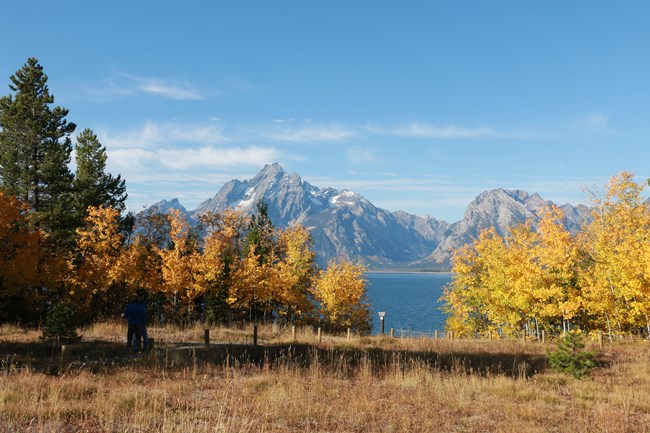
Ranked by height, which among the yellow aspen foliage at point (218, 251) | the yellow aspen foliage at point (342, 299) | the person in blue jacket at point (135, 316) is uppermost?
the yellow aspen foliage at point (218, 251)

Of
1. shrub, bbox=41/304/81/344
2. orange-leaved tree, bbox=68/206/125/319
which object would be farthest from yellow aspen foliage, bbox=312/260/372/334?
shrub, bbox=41/304/81/344

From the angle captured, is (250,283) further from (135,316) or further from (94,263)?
(135,316)

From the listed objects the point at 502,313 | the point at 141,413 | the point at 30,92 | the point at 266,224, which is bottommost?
the point at 502,313

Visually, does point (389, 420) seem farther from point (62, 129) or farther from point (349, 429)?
point (62, 129)

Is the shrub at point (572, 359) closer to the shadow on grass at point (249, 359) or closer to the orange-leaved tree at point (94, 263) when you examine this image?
the shadow on grass at point (249, 359)

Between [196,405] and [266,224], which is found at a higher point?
[266,224]

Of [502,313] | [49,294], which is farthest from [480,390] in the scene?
[49,294]

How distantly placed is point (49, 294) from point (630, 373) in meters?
37.5

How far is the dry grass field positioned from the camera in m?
8.62

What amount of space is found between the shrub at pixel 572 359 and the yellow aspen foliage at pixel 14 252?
28.8 meters

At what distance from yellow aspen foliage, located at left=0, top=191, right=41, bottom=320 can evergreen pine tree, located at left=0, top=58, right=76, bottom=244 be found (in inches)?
207

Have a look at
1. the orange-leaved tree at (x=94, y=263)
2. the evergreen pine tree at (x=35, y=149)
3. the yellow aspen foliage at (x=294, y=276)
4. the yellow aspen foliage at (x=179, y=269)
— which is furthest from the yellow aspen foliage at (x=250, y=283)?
the evergreen pine tree at (x=35, y=149)

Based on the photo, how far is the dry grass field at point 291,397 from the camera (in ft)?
28.3

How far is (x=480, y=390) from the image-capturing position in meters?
12.4
